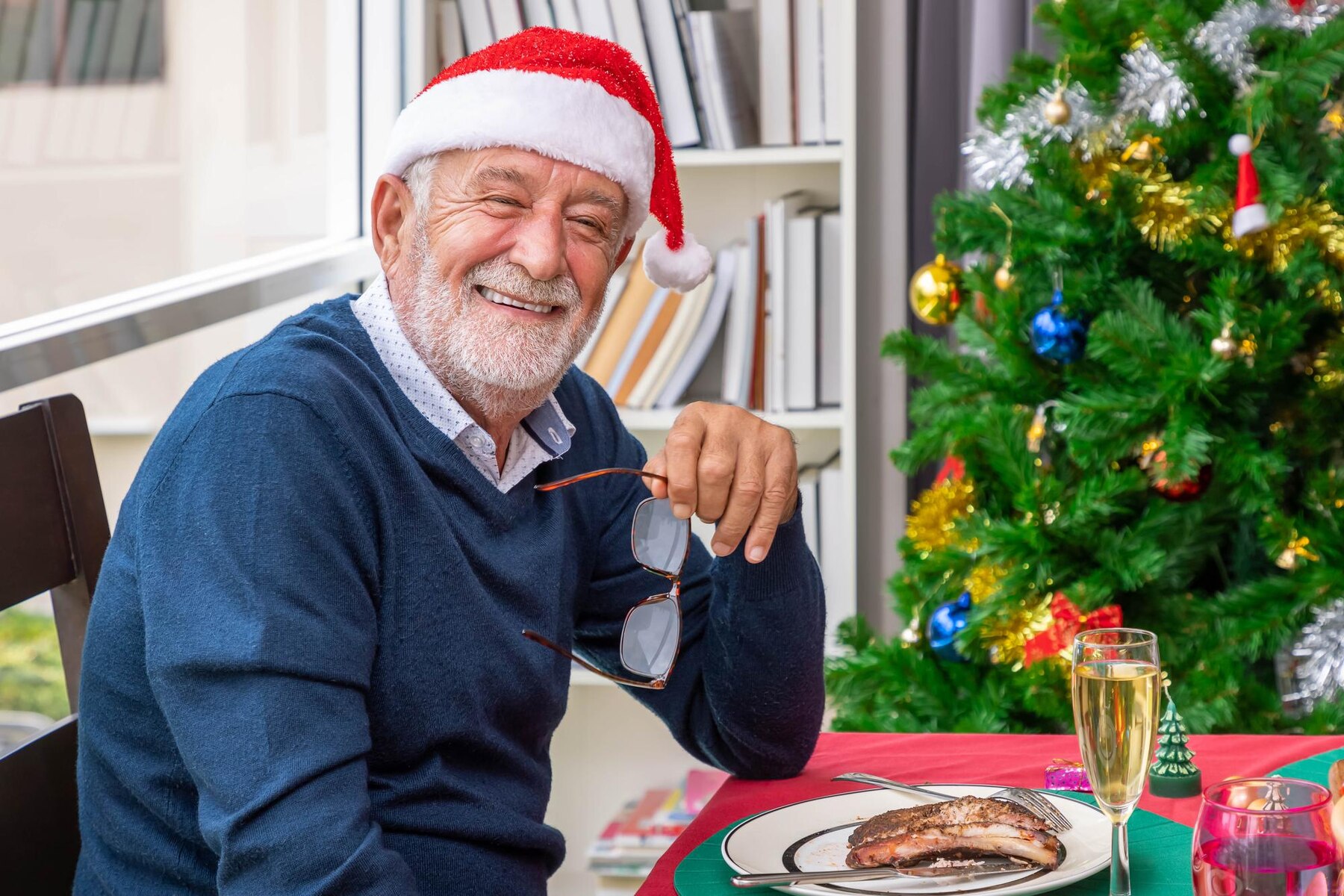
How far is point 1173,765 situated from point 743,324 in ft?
4.59

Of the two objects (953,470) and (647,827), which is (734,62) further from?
(647,827)

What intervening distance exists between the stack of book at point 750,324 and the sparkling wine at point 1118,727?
152 centimetres

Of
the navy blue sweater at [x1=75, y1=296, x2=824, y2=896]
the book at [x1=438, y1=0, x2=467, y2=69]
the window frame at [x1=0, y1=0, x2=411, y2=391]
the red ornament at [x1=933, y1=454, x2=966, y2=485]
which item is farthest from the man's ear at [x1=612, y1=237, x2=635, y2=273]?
the book at [x1=438, y1=0, x2=467, y2=69]

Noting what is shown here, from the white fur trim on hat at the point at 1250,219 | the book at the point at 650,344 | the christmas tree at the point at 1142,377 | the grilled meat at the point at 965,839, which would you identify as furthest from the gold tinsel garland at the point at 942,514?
the grilled meat at the point at 965,839

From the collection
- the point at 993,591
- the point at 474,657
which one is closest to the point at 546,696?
the point at 474,657

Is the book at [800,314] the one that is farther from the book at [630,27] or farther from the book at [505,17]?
the book at [505,17]

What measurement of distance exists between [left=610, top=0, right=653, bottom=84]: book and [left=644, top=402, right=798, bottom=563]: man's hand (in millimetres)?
1314

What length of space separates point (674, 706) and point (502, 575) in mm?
261

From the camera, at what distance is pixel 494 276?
120 cm

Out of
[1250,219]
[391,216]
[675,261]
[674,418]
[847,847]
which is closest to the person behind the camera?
[847,847]

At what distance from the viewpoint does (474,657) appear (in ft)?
3.43

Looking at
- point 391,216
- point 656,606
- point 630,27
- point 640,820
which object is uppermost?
point 630,27

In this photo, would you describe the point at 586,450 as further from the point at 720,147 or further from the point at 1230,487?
the point at 720,147

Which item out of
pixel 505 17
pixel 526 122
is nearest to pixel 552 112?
pixel 526 122
